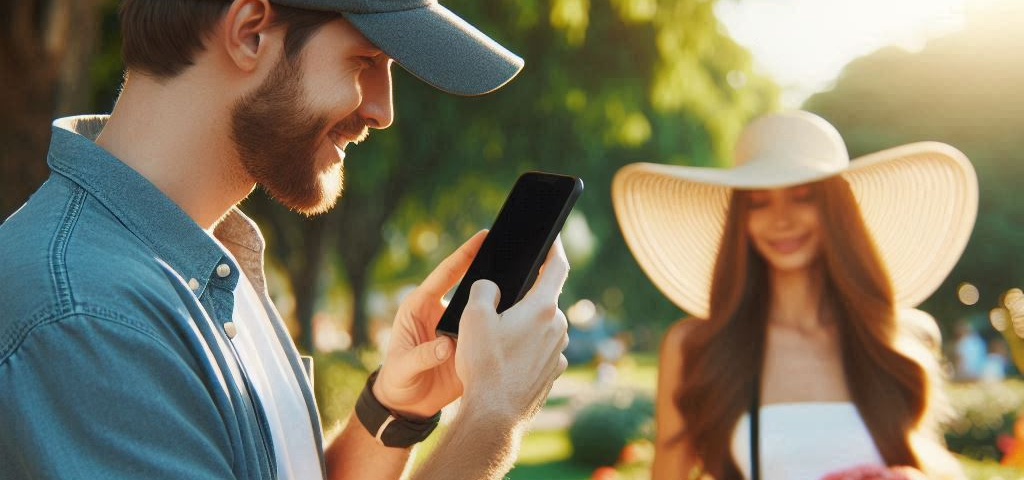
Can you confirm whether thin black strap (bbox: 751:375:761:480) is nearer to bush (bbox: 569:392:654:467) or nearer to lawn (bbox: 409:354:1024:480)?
lawn (bbox: 409:354:1024:480)

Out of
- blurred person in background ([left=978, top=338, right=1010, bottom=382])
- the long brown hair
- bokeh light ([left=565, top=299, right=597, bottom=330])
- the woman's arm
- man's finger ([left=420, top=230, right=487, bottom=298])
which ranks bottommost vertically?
bokeh light ([left=565, top=299, right=597, bottom=330])

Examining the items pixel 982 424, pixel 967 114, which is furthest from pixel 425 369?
pixel 967 114

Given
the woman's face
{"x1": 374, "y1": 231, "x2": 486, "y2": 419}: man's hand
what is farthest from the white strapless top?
{"x1": 374, "y1": 231, "x2": 486, "y2": 419}: man's hand

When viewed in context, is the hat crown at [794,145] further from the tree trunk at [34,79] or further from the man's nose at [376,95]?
the tree trunk at [34,79]

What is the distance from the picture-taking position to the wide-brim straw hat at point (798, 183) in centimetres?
338

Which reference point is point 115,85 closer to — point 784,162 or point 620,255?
point 784,162

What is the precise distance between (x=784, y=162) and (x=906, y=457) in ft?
3.40

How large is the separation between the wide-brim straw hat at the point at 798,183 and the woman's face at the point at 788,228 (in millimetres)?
100

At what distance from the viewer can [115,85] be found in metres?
9.55

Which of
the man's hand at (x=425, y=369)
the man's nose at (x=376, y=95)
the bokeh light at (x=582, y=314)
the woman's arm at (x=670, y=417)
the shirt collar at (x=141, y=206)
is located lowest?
the bokeh light at (x=582, y=314)

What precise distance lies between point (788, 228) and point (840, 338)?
0.41m

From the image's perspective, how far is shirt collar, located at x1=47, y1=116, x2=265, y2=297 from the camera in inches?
57.1

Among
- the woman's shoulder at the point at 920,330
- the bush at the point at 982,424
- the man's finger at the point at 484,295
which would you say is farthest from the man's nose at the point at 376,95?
the bush at the point at 982,424

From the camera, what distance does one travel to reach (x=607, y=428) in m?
11.2
